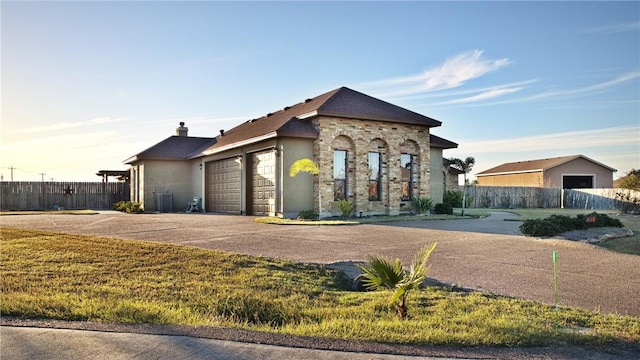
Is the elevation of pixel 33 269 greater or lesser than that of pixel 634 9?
lesser

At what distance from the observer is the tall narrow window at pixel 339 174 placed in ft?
66.6

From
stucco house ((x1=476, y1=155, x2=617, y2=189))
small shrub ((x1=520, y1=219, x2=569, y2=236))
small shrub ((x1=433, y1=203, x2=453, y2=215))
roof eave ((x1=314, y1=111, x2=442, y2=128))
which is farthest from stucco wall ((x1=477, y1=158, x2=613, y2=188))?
small shrub ((x1=520, y1=219, x2=569, y2=236))

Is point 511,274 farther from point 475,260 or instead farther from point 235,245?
point 235,245

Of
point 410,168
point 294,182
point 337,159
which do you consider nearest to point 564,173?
point 410,168

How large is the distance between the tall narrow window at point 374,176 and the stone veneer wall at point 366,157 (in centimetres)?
20

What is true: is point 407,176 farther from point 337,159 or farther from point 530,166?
point 530,166

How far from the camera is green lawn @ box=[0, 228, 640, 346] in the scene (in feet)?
15.3

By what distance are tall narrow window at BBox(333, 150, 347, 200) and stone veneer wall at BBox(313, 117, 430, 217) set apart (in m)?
0.19

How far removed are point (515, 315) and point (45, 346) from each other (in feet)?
15.8

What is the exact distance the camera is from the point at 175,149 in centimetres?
3041

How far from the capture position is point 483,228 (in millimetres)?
15352

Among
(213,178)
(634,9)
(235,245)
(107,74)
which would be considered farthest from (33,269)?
(213,178)

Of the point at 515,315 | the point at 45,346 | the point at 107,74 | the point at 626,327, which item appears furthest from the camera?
the point at 107,74

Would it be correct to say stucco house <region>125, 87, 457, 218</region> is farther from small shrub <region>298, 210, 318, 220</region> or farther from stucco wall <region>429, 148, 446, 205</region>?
small shrub <region>298, 210, 318, 220</region>
